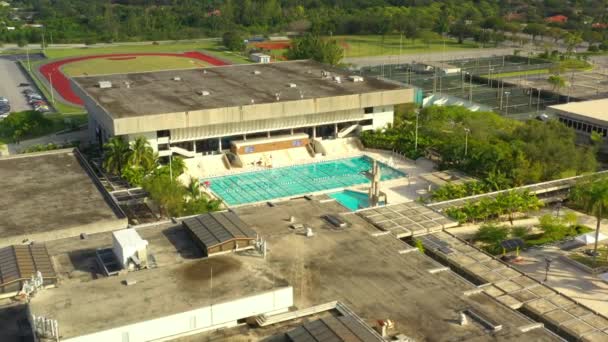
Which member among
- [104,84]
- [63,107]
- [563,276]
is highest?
[104,84]

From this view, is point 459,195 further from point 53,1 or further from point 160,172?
point 53,1

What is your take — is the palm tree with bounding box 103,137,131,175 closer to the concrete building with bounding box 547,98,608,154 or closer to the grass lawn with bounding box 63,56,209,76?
the concrete building with bounding box 547,98,608,154

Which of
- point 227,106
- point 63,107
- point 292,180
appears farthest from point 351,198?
point 63,107

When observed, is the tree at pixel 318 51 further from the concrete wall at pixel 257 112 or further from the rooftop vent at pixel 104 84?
the rooftop vent at pixel 104 84

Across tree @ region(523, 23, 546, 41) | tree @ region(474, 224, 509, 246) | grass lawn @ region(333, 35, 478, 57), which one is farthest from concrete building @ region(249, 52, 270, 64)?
tree @ region(474, 224, 509, 246)

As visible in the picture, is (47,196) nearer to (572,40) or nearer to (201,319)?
(201,319)

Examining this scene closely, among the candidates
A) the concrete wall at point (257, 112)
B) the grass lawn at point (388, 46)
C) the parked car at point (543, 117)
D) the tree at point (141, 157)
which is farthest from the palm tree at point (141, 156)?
the grass lawn at point (388, 46)
